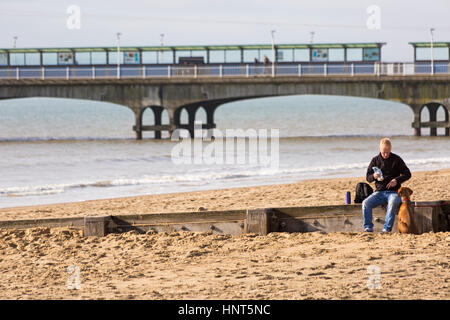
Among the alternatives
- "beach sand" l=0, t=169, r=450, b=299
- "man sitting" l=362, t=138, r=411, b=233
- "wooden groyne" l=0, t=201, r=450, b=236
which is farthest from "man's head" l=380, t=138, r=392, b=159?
"beach sand" l=0, t=169, r=450, b=299

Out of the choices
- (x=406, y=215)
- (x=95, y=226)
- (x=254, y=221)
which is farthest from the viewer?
(x=95, y=226)

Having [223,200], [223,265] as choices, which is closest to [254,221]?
[223,265]

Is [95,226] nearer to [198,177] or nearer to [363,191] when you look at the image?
[363,191]

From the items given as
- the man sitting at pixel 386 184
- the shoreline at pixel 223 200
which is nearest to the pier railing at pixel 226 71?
the shoreline at pixel 223 200

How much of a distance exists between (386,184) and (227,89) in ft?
112

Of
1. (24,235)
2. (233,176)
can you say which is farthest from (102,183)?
(24,235)

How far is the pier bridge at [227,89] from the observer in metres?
41.7

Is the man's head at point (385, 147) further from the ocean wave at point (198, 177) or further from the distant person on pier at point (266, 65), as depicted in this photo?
the distant person on pier at point (266, 65)

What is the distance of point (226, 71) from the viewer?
143 ft

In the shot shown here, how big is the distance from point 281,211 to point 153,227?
5.27 feet

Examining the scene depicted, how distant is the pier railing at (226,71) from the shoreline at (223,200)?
23.4 meters

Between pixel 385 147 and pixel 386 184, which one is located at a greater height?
pixel 385 147

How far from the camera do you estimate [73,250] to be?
9.23m
